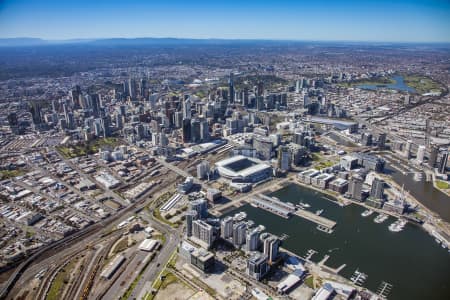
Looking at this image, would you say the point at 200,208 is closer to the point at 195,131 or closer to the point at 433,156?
the point at 195,131

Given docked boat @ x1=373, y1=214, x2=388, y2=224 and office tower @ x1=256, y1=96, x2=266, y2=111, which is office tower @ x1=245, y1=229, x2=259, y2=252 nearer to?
docked boat @ x1=373, y1=214, x2=388, y2=224

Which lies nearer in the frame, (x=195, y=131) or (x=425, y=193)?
(x=425, y=193)

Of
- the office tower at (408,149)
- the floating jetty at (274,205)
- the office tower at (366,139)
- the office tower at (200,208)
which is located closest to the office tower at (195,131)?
the floating jetty at (274,205)

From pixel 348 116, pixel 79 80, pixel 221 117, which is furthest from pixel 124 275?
pixel 79 80

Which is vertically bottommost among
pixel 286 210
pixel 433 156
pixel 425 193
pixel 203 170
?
pixel 286 210

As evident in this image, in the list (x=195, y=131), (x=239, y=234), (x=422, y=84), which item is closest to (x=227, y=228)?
(x=239, y=234)

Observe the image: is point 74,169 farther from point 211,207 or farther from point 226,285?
point 226,285

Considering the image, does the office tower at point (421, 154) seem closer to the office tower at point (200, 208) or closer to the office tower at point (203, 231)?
the office tower at point (200, 208)
